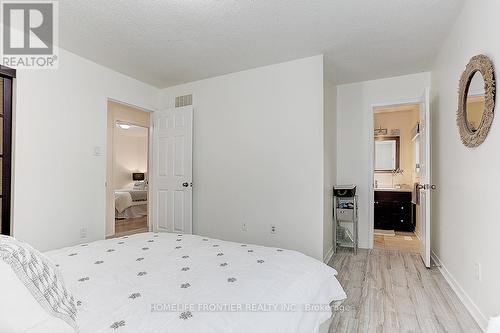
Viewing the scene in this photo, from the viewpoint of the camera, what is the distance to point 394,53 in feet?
10.6

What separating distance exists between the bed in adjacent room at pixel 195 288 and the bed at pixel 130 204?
4.64 m

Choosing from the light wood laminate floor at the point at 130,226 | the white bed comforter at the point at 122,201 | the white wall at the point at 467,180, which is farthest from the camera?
the white bed comforter at the point at 122,201

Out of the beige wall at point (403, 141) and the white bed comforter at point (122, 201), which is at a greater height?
the beige wall at point (403, 141)

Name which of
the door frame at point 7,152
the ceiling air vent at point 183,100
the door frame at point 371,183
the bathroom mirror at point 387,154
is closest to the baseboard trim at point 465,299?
the door frame at point 371,183

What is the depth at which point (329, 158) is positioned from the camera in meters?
3.68

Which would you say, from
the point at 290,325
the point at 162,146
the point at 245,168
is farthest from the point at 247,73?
the point at 290,325

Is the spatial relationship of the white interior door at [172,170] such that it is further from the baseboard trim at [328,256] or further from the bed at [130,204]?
the bed at [130,204]

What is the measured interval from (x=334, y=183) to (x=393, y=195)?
5.73ft

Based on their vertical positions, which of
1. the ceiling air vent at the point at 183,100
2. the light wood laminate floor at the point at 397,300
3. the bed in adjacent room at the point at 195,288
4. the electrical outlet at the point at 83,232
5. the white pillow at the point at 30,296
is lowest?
the light wood laminate floor at the point at 397,300

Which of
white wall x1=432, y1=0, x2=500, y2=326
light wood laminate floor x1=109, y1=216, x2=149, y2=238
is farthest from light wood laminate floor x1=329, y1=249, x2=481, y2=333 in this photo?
light wood laminate floor x1=109, y1=216, x2=149, y2=238

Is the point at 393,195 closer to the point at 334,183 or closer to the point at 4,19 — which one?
the point at 334,183

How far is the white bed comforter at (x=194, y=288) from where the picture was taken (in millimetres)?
1020

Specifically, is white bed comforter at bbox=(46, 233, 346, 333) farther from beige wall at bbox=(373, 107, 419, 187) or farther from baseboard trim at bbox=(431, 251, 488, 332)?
beige wall at bbox=(373, 107, 419, 187)

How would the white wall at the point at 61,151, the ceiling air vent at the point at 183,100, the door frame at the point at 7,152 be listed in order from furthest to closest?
the ceiling air vent at the point at 183,100 < the white wall at the point at 61,151 < the door frame at the point at 7,152
